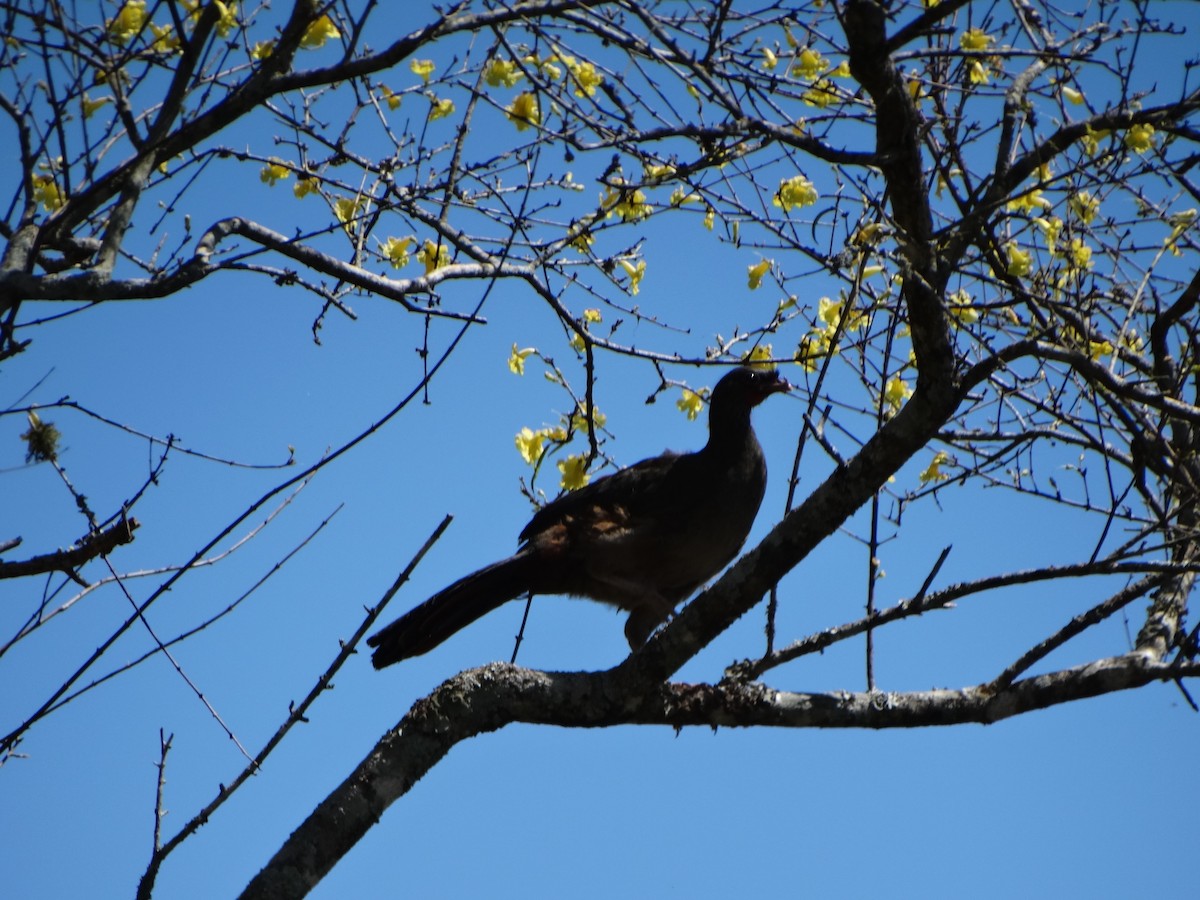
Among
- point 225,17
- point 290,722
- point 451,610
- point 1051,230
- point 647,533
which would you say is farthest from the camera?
point 647,533

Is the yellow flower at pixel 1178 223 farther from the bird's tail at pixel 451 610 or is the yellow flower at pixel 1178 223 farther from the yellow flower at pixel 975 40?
the bird's tail at pixel 451 610

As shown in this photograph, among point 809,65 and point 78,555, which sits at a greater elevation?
point 809,65

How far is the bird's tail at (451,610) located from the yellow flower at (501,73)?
1.66 metres

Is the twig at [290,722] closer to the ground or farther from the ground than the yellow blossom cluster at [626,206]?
closer to the ground

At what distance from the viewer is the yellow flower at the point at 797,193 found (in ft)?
13.6

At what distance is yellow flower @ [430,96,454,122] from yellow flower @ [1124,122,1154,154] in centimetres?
233

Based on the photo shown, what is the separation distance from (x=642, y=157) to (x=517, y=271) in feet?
2.42

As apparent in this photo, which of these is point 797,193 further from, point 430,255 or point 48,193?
point 48,193

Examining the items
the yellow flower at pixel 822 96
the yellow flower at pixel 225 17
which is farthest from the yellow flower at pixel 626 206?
the yellow flower at pixel 225 17

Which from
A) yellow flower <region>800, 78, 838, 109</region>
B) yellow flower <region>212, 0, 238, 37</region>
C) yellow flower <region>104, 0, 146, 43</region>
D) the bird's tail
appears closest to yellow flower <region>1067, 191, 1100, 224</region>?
yellow flower <region>800, 78, 838, 109</region>

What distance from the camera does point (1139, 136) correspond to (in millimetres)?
3361

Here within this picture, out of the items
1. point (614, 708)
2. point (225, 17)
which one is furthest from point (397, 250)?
point (614, 708)

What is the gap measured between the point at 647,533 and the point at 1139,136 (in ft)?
7.22

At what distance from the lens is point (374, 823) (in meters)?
2.85
